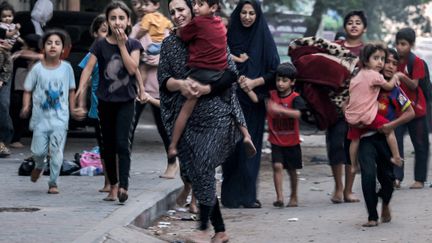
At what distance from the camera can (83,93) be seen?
1086 centimetres

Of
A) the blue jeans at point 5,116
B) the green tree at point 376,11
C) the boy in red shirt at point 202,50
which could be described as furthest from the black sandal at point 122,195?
the green tree at point 376,11

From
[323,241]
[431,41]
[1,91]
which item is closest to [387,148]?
[323,241]

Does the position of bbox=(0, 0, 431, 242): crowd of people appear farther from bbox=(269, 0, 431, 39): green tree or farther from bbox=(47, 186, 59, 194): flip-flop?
bbox=(269, 0, 431, 39): green tree

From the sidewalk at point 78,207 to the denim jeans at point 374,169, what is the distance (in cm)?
182

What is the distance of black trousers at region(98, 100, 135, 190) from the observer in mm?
10523

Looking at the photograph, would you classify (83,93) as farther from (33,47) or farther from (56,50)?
(33,47)

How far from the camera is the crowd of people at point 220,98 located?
8.97 meters

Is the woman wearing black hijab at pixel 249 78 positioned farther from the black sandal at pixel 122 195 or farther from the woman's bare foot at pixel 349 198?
the black sandal at pixel 122 195

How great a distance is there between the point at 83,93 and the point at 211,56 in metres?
2.21

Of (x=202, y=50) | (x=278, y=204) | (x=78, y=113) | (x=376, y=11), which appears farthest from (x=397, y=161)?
(x=376, y=11)

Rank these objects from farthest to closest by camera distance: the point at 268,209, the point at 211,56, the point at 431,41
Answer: the point at 431,41, the point at 268,209, the point at 211,56

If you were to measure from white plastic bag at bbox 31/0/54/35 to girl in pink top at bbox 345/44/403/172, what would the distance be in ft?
21.9

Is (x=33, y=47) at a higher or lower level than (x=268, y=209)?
higher

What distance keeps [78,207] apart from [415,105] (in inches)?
190
